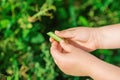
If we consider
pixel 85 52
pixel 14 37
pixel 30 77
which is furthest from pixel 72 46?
pixel 14 37

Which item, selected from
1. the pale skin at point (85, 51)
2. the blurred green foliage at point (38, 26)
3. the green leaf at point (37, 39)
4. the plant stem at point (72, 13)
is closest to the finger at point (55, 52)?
the pale skin at point (85, 51)

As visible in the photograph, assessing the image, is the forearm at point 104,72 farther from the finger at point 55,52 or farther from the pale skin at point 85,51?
the finger at point 55,52

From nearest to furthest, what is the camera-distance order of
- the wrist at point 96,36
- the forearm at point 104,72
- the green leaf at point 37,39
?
the forearm at point 104,72, the wrist at point 96,36, the green leaf at point 37,39

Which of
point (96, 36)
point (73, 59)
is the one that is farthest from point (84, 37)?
point (73, 59)

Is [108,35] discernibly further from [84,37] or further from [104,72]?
[104,72]

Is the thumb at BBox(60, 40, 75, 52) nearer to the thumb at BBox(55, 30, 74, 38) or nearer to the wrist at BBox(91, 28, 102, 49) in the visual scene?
the thumb at BBox(55, 30, 74, 38)

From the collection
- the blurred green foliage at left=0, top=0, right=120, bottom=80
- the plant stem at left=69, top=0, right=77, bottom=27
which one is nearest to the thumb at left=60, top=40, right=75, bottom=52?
the blurred green foliage at left=0, top=0, right=120, bottom=80

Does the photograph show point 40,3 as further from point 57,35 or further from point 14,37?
point 57,35
